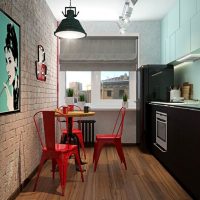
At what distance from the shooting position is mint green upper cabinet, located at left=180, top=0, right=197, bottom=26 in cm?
385

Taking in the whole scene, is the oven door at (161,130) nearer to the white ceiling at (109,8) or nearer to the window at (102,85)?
the window at (102,85)

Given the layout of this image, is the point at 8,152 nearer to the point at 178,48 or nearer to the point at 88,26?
the point at 178,48

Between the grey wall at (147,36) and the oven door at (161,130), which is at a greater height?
the grey wall at (147,36)

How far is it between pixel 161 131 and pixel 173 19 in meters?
2.04

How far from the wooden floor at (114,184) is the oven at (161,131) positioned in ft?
1.04

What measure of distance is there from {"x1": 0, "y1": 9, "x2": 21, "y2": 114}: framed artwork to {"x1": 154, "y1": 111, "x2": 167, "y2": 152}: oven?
6.87 feet

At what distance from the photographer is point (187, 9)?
4.11 m

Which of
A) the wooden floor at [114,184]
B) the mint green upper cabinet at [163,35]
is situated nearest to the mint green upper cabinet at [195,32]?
the mint green upper cabinet at [163,35]

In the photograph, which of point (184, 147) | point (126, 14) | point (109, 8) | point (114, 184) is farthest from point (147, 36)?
point (114, 184)

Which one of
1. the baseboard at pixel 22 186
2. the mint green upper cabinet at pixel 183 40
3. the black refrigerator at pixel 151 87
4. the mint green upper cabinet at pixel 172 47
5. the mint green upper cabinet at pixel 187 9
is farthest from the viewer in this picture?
the black refrigerator at pixel 151 87

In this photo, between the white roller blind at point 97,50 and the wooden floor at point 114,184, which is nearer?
the wooden floor at point 114,184

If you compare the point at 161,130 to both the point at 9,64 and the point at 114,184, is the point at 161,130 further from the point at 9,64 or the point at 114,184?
the point at 9,64

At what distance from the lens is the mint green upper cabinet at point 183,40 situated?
13.5 feet

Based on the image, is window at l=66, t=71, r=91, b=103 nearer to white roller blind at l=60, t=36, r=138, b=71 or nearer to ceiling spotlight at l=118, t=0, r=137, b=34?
white roller blind at l=60, t=36, r=138, b=71
